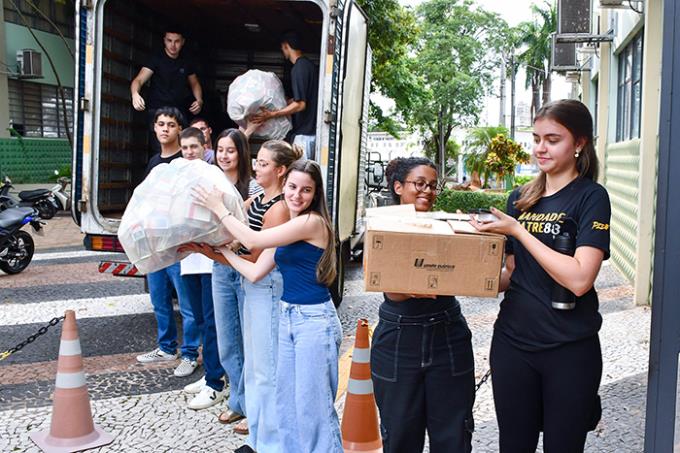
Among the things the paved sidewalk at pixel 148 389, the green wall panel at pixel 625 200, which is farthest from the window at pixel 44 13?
the green wall panel at pixel 625 200

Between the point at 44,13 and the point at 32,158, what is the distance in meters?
3.86

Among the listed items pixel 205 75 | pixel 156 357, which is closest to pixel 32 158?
pixel 205 75

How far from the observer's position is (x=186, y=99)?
7242 millimetres

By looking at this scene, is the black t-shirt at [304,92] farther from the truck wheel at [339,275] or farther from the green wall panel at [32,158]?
the green wall panel at [32,158]

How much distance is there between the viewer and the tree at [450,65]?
3908 centimetres

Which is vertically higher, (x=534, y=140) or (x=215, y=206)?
(x=534, y=140)

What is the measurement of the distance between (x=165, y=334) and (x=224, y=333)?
152 cm

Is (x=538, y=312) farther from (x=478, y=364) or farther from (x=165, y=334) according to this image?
(x=165, y=334)

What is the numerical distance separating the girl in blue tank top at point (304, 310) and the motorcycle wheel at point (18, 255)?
6793 millimetres

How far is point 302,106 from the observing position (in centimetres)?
646

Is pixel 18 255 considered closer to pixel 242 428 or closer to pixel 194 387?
pixel 194 387

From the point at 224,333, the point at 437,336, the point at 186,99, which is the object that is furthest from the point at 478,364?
the point at 186,99

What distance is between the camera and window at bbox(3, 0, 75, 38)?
17.6 m

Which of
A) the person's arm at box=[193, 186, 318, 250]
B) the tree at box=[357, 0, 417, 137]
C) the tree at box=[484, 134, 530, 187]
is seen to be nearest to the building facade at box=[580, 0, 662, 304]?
the person's arm at box=[193, 186, 318, 250]
